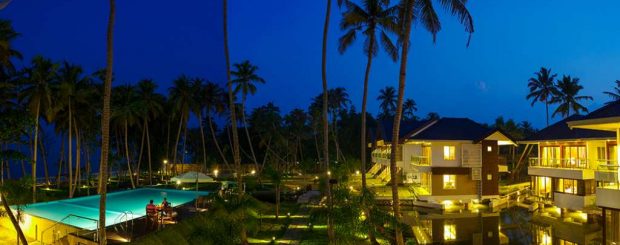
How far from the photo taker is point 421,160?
3894 cm

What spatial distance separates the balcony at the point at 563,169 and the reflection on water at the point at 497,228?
2.99 metres

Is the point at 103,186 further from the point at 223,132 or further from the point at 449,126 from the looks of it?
the point at 223,132

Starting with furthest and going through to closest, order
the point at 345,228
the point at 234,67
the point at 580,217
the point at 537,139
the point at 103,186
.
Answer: the point at 234,67 → the point at 537,139 → the point at 580,217 → the point at 345,228 → the point at 103,186

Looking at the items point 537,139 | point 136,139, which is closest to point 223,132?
point 136,139

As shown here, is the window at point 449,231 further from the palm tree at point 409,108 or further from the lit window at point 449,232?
the palm tree at point 409,108

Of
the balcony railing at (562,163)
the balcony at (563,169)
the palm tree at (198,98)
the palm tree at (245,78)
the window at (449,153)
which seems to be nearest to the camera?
the balcony at (563,169)

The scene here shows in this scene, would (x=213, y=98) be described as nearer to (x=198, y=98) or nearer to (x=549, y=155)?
(x=198, y=98)

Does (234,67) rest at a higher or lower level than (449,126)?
higher

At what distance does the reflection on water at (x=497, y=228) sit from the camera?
24.0m

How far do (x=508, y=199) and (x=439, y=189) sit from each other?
709 cm

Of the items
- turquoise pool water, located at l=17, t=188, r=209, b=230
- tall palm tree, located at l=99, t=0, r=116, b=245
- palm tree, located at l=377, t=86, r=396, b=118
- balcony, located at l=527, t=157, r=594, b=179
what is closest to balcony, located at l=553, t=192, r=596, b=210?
balcony, located at l=527, t=157, r=594, b=179

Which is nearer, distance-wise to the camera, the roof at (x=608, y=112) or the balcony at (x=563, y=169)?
the roof at (x=608, y=112)

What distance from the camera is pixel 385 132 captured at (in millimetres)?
45844

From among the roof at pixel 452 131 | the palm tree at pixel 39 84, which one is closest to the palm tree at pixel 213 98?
the palm tree at pixel 39 84
